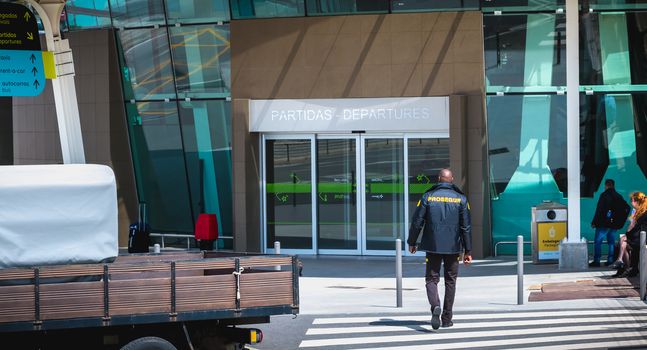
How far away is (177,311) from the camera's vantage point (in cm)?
1034

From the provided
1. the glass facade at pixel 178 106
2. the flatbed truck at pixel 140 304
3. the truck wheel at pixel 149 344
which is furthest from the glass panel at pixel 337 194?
the truck wheel at pixel 149 344

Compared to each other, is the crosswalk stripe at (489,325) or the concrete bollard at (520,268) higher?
the concrete bollard at (520,268)

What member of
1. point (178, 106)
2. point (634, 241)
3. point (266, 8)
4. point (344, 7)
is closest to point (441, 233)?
point (634, 241)

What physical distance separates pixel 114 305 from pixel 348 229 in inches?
595

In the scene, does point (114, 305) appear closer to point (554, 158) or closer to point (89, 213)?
point (89, 213)

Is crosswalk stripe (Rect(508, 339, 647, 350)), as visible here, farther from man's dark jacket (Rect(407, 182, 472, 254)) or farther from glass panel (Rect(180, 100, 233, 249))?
glass panel (Rect(180, 100, 233, 249))

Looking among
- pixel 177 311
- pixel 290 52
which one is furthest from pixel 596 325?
pixel 290 52

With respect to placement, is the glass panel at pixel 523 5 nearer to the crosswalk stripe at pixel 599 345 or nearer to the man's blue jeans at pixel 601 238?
the man's blue jeans at pixel 601 238

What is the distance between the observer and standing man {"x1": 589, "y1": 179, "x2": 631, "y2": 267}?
69.2 feet

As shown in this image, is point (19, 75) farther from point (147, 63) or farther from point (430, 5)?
point (430, 5)

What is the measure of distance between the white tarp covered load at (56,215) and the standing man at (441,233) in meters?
4.36

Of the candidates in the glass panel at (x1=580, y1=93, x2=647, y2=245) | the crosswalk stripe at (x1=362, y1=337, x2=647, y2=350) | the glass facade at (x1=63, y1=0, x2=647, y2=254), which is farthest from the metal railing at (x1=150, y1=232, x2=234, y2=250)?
the crosswalk stripe at (x1=362, y1=337, x2=647, y2=350)

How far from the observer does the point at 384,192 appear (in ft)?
81.3

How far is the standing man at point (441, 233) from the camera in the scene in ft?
44.8
